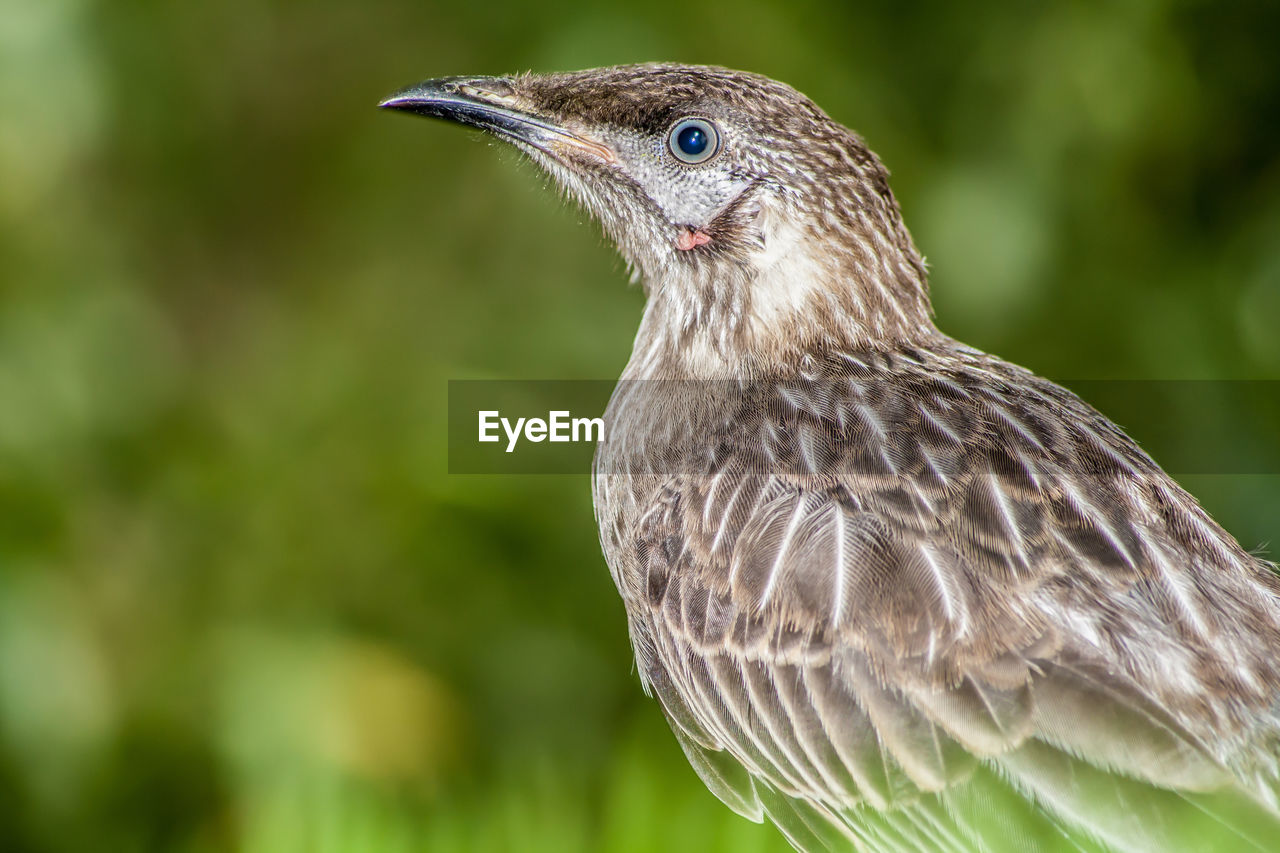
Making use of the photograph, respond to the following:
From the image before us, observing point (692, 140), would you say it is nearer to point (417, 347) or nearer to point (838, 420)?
point (838, 420)

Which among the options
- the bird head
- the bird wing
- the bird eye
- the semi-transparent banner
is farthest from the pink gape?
the bird wing

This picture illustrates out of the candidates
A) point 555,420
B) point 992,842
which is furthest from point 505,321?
point 992,842

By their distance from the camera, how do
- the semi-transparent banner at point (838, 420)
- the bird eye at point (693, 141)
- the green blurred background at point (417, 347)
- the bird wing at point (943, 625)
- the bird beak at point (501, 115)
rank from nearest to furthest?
the bird wing at point (943, 625)
the semi-transparent banner at point (838, 420)
the bird eye at point (693, 141)
the bird beak at point (501, 115)
the green blurred background at point (417, 347)

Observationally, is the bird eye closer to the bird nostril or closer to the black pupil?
the black pupil

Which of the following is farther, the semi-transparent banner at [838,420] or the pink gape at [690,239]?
the pink gape at [690,239]

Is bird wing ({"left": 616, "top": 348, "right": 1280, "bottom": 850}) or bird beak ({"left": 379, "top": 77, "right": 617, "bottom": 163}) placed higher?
bird beak ({"left": 379, "top": 77, "right": 617, "bottom": 163})

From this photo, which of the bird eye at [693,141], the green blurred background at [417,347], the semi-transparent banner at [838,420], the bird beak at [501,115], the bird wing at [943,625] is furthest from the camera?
the green blurred background at [417,347]

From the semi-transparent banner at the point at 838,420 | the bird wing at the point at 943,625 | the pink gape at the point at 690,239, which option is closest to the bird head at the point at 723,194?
the pink gape at the point at 690,239

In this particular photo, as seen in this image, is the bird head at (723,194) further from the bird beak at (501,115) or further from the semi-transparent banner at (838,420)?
the semi-transparent banner at (838,420)
